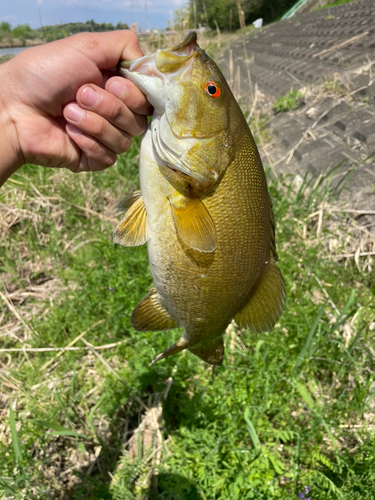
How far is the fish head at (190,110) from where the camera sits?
1319mm

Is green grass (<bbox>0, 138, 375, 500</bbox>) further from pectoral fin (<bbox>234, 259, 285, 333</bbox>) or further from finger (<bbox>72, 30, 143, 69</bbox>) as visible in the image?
finger (<bbox>72, 30, 143, 69</bbox>)

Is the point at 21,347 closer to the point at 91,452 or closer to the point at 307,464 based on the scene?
the point at 91,452

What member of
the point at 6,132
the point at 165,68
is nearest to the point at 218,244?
the point at 165,68

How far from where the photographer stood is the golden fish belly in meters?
1.41

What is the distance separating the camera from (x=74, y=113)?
1.66 meters

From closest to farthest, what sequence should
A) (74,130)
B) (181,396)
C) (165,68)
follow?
(165,68) < (74,130) < (181,396)

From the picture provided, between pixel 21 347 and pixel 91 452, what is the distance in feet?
3.99

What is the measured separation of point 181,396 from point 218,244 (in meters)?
1.65

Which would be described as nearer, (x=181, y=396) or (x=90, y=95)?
(x=90, y=95)

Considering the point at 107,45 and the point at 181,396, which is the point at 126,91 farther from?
the point at 181,396

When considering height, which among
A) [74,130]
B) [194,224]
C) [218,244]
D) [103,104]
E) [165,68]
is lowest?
[218,244]

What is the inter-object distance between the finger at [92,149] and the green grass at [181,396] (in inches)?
51.0

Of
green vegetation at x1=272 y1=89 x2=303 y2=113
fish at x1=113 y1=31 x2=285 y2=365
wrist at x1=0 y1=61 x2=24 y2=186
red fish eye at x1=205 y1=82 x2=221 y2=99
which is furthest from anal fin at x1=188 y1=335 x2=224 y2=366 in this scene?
green vegetation at x1=272 y1=89 x2=303 y2=113

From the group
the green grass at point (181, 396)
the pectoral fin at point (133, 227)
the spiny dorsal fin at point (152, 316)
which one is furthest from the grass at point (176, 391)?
the pectoral fin at point (133, 227)
